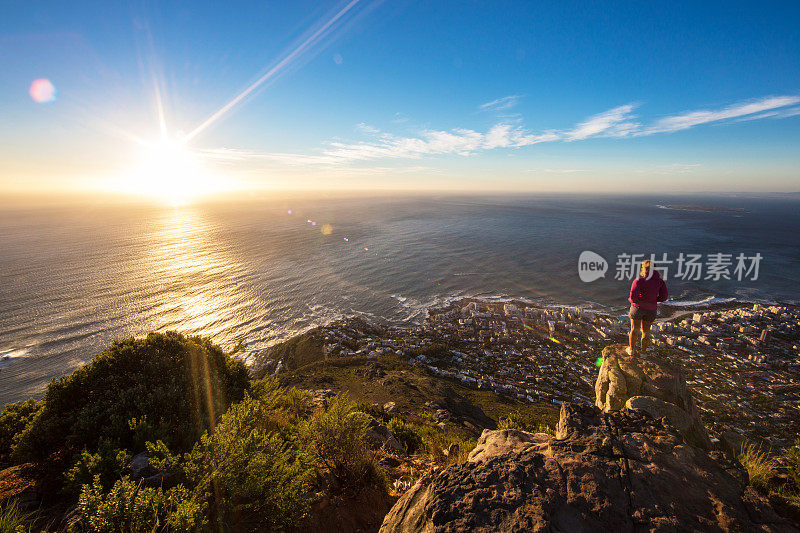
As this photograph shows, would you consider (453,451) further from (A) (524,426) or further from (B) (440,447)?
(A) (524,426)

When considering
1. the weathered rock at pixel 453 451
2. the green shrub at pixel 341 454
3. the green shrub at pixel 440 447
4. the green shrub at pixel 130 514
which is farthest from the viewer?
the weathered rock at pixel 453 451

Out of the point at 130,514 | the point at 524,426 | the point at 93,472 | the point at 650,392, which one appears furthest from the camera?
the point at 524,426

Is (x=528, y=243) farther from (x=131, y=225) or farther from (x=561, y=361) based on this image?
(x=131, y=225)

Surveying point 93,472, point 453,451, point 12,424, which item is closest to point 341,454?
point 453,451

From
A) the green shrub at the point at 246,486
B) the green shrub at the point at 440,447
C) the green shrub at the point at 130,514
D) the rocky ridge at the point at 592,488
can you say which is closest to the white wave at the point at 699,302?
the green shrub at the point at 440,447

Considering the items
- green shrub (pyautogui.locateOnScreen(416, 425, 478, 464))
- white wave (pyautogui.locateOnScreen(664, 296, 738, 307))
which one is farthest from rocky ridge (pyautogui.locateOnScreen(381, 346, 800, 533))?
white wave (pyautogui.locateOnScreen(664, 296, 738, 307))

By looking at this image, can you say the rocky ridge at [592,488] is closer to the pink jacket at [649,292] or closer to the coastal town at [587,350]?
the pink jacket at [649,292]

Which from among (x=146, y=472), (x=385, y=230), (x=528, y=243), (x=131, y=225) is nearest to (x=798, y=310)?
(x=528, y=243)
